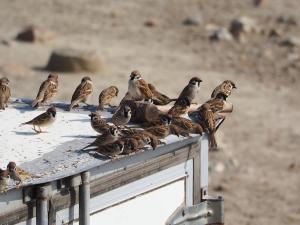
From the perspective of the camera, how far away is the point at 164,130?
8.45 m

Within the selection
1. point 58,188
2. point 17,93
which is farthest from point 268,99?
point 58,188

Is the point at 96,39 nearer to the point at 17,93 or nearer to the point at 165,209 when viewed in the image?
the point at 17,93

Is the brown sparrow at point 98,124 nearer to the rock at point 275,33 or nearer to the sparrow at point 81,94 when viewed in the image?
the sparrow at point 81,94

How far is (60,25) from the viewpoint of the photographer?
33.1 meters

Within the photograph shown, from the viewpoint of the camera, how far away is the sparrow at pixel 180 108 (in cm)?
931

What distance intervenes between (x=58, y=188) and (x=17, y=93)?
17208mm

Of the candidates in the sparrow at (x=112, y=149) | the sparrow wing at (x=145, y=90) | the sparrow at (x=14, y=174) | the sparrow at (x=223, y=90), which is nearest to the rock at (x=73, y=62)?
the sparrow at (x=223, y=90)

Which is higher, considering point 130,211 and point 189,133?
point 189,133

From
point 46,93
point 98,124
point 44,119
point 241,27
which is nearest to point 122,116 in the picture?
point 98,124

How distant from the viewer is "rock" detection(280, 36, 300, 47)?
101 ft

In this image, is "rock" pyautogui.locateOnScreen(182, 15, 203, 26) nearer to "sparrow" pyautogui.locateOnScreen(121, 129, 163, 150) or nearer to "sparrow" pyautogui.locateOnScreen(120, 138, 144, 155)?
"sparrow" pyautogui.locateOnScreen(121, 129, 163, 150)

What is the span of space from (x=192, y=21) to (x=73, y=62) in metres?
8.24

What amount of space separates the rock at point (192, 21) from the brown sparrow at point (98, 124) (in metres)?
25.1

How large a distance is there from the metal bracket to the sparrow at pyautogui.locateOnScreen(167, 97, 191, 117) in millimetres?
811
